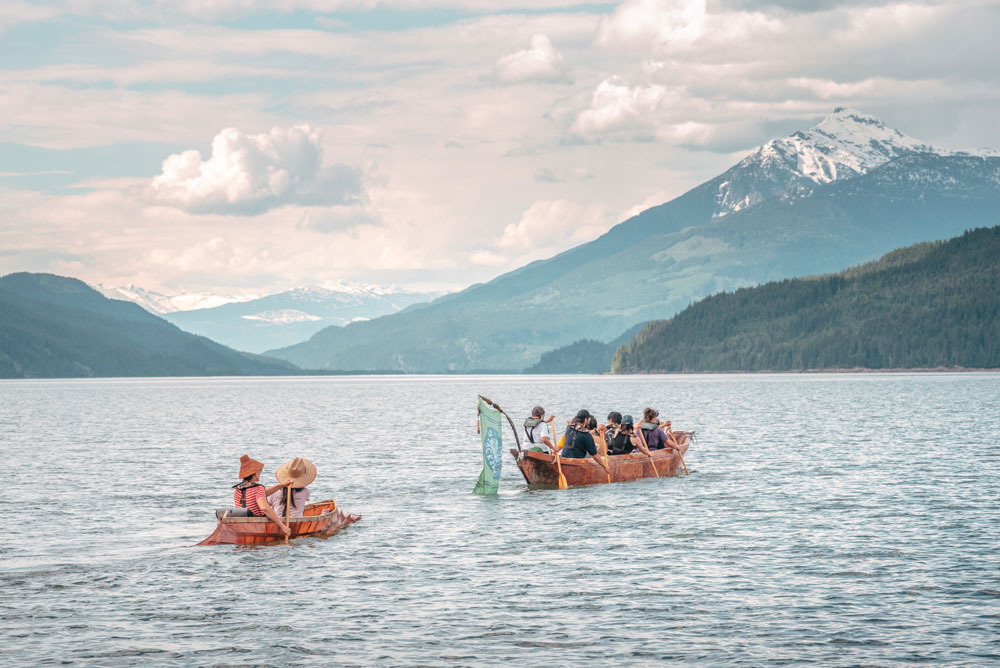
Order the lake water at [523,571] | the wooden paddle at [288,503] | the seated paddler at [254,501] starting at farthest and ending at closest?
the wooden paddle at [288,503], the seated paddler at [254,501], the lake water at [523,571]

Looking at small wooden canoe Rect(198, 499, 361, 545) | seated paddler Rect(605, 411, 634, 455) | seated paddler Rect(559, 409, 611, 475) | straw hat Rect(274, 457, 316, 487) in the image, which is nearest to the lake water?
small wooden canoe Rect(198, 499, 361, 545)

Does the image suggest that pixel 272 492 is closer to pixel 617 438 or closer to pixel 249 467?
pixel 249 467

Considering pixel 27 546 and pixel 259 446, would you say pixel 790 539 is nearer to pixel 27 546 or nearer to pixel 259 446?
pixel 27 546

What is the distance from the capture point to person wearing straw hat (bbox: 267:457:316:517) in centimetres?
3231

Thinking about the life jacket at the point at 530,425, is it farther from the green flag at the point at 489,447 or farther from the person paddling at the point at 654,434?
the person paddling at the point at 654,434

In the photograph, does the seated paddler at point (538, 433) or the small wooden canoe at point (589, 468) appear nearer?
the small wooden canoe at point (589, 468)

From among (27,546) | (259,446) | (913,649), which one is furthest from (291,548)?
(259,446)

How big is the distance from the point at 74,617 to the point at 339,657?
7289 mm

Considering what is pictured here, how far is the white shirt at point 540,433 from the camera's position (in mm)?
47094

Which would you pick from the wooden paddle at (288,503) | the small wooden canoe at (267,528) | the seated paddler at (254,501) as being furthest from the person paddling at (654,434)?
the seated paddler at (254,501)

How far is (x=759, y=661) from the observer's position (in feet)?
66.0

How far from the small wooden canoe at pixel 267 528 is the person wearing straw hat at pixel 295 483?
377mm

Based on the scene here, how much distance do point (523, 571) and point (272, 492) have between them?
8939 millimetres

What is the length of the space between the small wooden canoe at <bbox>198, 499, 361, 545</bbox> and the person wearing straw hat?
0.38 metres
